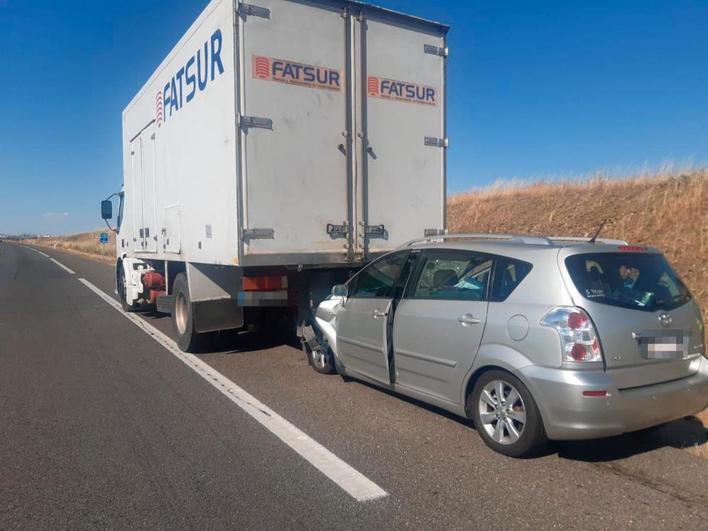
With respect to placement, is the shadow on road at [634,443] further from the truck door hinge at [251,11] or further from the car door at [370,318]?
the truck door hinge at [251,11]

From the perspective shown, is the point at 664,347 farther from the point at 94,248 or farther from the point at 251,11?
the point at 94,248

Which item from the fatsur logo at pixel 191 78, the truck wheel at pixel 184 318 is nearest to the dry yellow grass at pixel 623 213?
the truck wheel at pixel 184 318

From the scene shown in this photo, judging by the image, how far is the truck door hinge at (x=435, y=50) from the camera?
→ 295 inches

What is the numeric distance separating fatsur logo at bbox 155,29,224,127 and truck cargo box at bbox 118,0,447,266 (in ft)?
0.09

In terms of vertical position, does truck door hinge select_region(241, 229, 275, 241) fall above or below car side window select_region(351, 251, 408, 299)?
above

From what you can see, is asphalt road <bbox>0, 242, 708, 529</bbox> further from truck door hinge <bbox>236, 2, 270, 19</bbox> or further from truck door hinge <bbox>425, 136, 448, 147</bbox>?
truck door hinge <bbox>236, 2, 270, 19</bbox>

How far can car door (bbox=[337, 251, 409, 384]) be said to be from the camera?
5434 millimetres

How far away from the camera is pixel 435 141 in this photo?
25.2 feet

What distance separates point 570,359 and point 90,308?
11.8 m

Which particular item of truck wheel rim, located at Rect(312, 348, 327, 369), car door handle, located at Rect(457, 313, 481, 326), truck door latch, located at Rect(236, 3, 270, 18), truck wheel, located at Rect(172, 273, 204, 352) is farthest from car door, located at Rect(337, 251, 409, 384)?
truck door latch, located at Rect(236, 3, 270, 18)

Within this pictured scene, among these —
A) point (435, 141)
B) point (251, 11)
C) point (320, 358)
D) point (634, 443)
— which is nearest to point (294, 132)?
point (251, 11)

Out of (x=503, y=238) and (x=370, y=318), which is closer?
(x=503, y=238)

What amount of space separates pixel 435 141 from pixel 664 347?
433cm

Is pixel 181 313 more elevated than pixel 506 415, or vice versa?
pixel 181 313
